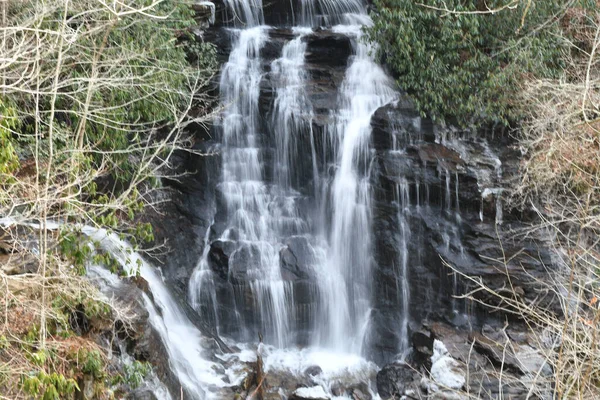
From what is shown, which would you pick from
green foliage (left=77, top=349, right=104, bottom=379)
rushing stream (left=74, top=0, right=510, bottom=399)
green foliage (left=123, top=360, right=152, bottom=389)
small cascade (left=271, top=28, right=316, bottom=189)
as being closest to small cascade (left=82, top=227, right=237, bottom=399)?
rushing stream (left=74, top=0, right=510, bottom=399)

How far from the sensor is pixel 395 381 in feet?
33.9

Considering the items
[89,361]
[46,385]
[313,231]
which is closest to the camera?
[46,385]

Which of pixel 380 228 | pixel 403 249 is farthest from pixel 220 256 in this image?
pixel 403 249

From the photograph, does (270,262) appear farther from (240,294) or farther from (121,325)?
(121,325)

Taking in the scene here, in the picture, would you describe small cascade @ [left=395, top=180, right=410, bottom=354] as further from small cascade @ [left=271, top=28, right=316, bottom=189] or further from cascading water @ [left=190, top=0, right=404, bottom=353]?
small cascade @ [left=271, top=28, right=316, bottom=189]

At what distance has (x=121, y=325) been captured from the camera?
7973 millimetres

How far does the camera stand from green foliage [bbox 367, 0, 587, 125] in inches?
491

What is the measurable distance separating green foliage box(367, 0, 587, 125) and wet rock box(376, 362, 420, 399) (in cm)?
538

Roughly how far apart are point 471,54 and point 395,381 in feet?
23.3

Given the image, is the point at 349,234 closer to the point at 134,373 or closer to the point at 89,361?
the point at 134,373

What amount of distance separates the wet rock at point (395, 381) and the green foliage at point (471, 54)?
5.38 m

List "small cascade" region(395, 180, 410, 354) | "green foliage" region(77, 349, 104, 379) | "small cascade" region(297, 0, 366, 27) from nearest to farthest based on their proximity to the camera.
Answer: "green foliage" region(77, 349, 104, 379), "small cascade" region(395, 180, 410, 354), "small cascade" region(297, 0, 366, 27)

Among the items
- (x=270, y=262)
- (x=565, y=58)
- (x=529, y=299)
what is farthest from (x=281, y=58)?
(x=529, y=299)

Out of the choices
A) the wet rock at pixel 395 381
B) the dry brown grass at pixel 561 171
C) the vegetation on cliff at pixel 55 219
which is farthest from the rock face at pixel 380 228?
the vegetation on cliff at pixel 55 219
